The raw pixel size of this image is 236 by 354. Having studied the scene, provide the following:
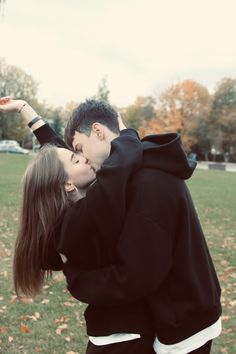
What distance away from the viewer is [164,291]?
1.93 meters

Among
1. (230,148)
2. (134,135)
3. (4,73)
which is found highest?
(4,73)

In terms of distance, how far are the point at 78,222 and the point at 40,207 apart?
0.30m

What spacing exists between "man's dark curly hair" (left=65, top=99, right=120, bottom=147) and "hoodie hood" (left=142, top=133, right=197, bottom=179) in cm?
32

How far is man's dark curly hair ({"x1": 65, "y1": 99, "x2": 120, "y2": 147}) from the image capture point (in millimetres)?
2281

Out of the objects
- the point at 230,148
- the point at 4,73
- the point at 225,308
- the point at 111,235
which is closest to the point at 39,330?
the point at 225,308

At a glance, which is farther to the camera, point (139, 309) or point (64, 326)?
point (64, 326)

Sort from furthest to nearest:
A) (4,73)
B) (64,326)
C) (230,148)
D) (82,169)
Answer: (230,148) → (4,73) → (64,326) → (82,169)

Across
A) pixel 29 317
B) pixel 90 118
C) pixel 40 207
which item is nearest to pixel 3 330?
pixel 29 317

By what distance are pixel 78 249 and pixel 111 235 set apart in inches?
6.5

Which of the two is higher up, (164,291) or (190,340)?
(164,291)

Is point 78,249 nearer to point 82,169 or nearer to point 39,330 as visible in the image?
point 82,169

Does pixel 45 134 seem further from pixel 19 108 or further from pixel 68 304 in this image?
pixel 68 304

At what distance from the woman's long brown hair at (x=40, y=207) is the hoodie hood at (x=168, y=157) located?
426 millimetres

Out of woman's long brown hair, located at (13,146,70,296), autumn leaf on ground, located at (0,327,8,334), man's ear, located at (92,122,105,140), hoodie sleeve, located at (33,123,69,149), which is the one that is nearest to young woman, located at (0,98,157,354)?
woman's long brown hair, located at (13,146,70,296)
